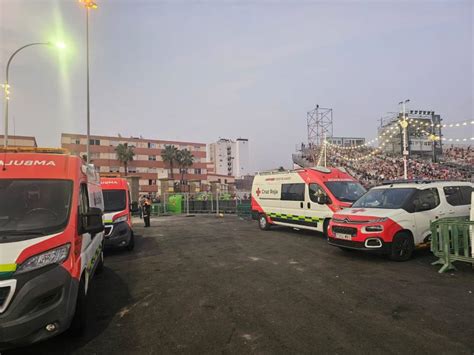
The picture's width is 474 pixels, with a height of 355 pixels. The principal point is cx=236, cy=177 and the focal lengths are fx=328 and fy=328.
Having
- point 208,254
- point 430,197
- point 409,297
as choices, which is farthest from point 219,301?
point 430,197

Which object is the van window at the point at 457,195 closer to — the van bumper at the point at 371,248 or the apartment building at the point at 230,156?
the van bumper at the point at 371,248

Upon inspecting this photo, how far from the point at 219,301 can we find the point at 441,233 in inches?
194

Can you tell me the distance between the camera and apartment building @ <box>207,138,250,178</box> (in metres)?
132

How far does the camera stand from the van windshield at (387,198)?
26.6ft

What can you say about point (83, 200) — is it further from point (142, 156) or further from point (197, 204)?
point (142, 156)

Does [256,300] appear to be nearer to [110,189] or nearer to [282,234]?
[110,189]

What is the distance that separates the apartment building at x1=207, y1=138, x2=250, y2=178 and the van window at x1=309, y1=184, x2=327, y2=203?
119 meters

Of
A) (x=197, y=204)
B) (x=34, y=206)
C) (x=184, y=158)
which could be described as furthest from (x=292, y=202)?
(x=184, y=158)

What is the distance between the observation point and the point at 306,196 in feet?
38.7

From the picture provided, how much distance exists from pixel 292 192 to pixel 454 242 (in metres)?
6.40

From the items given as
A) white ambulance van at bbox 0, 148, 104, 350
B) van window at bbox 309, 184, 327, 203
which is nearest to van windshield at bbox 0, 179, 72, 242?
white ambulance van at bbox 0, 148, 104, 350

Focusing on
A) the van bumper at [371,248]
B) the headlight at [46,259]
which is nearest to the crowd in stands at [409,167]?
the van bumper at [371,248]

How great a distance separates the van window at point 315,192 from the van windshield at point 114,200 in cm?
624

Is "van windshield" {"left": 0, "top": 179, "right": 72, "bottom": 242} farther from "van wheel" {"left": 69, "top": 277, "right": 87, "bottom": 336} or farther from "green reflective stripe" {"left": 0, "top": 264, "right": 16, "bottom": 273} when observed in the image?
"van wheel" {"left": 69, "top": 277, "right": 87, "bottom": 336}
